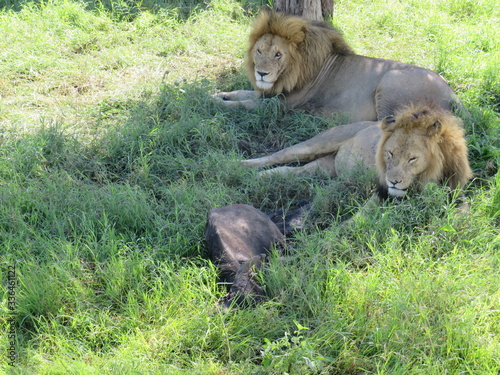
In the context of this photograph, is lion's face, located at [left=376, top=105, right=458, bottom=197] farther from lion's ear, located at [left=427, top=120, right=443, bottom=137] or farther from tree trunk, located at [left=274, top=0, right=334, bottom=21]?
tree trunk, located at [left=274, top=0, right=334, bottom=21]

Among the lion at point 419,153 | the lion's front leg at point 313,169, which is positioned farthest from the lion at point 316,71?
the lion at point 419,153

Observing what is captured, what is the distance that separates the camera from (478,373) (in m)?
2.82

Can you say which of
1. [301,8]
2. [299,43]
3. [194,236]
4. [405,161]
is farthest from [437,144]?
[301,8]

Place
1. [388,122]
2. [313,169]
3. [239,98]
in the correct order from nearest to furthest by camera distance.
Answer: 1. [388,122]
2. [313,169]
3. [239,98]

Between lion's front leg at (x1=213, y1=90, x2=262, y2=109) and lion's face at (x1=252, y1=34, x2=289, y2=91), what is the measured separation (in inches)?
9.3

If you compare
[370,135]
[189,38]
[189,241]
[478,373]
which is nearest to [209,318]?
[189,241]

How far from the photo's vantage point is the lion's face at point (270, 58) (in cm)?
572

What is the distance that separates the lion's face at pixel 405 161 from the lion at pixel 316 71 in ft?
5.01

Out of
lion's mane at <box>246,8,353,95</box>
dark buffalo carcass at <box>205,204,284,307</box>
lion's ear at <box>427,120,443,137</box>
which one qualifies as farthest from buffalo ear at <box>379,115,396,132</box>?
lion's mane at <box>246,8,353,95</box>

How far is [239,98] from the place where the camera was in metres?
6.17

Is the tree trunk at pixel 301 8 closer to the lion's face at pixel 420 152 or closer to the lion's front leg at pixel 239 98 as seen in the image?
the lion's front leg at pixel 239 98

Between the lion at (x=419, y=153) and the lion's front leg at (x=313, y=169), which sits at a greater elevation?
the lion at (x=419, y=153)

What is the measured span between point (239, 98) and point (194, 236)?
2.59 m

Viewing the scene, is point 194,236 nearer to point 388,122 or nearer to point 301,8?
point 388,122
